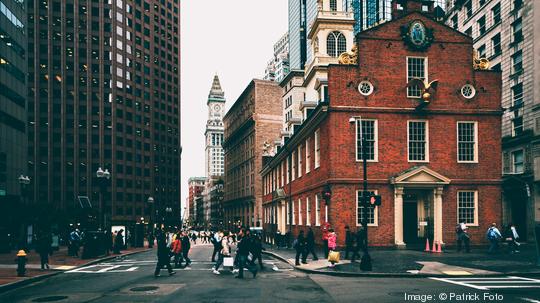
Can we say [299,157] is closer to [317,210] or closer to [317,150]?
[317,150]

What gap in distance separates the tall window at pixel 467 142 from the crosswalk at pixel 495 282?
57.3ft

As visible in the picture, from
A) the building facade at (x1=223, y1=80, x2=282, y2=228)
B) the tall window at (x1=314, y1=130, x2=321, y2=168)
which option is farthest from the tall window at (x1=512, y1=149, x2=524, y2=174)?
the building facade at (x1=223, y1=80, x2=282, y2=228)

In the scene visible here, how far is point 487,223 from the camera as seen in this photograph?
33.9 meters

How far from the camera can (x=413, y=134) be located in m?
34.2

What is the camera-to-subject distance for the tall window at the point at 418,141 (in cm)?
3400

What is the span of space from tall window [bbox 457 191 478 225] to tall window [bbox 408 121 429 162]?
3.60 meters

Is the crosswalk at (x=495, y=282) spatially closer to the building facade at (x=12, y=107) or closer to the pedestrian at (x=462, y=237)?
the pedestrian at (x=462, y=237)

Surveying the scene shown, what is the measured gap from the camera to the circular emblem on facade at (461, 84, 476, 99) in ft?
113

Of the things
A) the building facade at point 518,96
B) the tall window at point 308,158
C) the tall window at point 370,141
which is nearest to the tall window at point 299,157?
the tall window at point 308,158

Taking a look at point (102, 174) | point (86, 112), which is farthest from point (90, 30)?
point (102, 174)

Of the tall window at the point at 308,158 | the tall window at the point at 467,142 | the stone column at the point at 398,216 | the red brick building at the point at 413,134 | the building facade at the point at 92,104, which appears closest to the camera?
the stone column at the point at 398,216

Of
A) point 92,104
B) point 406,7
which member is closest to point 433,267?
point 406,7

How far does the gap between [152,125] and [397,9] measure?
91301 millimetres

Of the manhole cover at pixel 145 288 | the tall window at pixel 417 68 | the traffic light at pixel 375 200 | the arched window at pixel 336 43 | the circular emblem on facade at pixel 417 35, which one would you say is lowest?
the manhole cover at pixel 145 288
